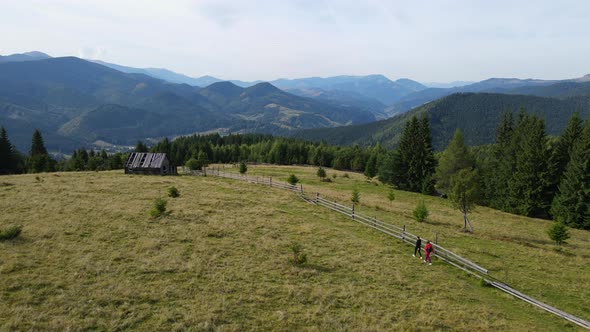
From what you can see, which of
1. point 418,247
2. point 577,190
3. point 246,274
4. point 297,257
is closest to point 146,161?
point 297,257

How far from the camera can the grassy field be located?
15.1 metres

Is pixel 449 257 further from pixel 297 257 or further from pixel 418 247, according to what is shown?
pixel 297 257

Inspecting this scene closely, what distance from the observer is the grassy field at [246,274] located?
49.7 ft

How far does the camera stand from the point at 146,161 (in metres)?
69.3

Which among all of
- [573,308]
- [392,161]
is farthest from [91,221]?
[392,161]

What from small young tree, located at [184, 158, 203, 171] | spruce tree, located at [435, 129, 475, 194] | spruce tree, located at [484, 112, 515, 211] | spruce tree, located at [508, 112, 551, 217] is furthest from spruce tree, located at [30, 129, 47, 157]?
spruce tree, located at [508, 112, 551, 217]

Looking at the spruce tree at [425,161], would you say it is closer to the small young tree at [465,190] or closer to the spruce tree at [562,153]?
the spruce tree at [562,153]

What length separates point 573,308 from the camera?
1873 cm

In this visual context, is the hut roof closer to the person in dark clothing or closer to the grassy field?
the grassy field

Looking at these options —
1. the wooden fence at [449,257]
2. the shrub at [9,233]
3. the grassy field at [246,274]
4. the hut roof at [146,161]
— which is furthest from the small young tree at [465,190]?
the hut roof at [146,161]

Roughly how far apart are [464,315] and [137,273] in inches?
700

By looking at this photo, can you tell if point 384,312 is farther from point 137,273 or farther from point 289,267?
point 137,273

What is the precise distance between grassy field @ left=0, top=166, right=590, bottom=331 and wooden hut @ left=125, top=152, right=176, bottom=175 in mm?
31619

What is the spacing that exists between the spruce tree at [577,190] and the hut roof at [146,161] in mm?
70218
